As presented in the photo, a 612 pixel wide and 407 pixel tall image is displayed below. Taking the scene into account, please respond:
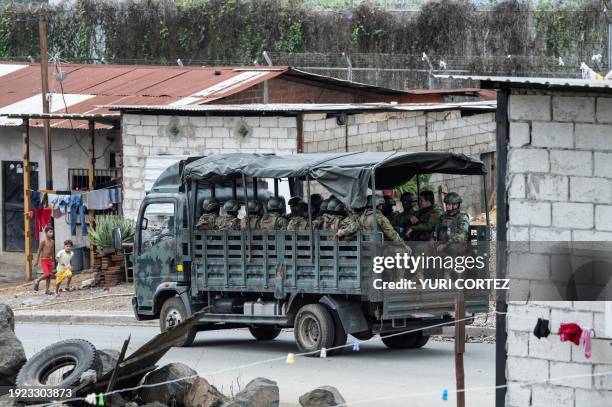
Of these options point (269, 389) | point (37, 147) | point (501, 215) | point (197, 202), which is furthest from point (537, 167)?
point (37, 147)

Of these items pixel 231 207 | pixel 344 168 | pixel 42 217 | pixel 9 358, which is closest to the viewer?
pixel 9 358

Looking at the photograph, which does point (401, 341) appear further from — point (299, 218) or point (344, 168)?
point (344, 168)

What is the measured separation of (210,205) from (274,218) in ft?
3.13

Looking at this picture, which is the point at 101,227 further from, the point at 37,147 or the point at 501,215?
the point at 501,215

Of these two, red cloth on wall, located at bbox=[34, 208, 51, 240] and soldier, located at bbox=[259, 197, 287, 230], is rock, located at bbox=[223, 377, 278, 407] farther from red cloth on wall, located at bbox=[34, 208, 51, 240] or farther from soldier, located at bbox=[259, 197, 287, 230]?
red cloth on wall, located at bbox=[34, 208, 51, 240]

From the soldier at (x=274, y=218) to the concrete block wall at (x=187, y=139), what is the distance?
835 cm

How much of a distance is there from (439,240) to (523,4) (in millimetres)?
20974

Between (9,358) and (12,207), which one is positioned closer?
(9,358)

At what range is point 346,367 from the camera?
14.7 meters

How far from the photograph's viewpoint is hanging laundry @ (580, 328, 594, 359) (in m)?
9.51

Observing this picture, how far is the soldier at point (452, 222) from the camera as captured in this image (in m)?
15.6

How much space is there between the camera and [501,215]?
1008 centimetres

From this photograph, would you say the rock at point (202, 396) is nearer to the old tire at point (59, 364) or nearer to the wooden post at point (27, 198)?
the old tire at point (59, 364)

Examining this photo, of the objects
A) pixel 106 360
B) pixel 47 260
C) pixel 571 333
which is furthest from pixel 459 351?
pixel 47 260
